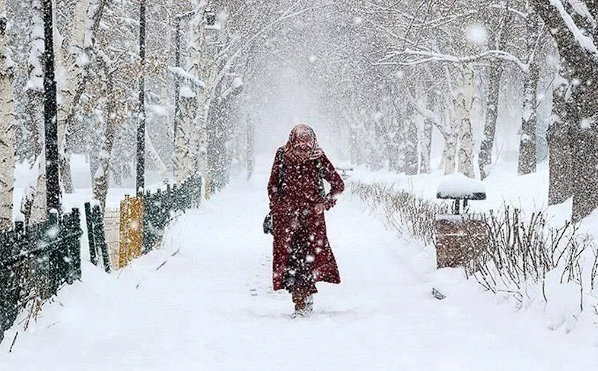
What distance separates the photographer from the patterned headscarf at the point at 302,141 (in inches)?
246

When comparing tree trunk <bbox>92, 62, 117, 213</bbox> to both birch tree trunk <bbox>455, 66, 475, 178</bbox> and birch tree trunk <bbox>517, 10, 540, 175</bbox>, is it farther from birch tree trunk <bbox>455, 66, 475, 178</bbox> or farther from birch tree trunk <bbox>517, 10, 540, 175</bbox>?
birch tree trunk <bbox>455, 66, 475, 178</bbox>

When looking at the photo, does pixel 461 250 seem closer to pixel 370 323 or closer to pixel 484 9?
pixel 370 323

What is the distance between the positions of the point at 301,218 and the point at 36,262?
97.7 inches

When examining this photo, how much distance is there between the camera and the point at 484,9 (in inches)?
675

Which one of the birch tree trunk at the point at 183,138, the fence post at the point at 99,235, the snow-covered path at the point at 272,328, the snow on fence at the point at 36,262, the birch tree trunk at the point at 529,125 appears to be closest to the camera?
the snow-covered path at the point at 272,328

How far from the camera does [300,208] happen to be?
6.42 metres

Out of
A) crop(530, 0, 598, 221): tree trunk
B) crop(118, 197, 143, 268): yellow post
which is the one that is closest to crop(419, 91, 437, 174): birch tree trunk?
crop(530, 0, 598, 221): tree trunk

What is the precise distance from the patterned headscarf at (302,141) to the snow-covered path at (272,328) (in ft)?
5.22

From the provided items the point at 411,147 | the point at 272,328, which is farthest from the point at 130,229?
the point at 411,147

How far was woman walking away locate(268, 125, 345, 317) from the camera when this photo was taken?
6.38 meters

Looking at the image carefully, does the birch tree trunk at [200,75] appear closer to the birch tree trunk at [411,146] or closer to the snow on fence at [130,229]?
the snow on fence at [130,229]

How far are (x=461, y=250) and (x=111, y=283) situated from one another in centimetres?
414

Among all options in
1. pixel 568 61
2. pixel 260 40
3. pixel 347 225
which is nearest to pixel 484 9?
pixel 347 225

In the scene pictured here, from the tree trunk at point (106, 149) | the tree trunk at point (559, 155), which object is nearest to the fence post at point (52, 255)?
the tree trunk at point (106, 149)
